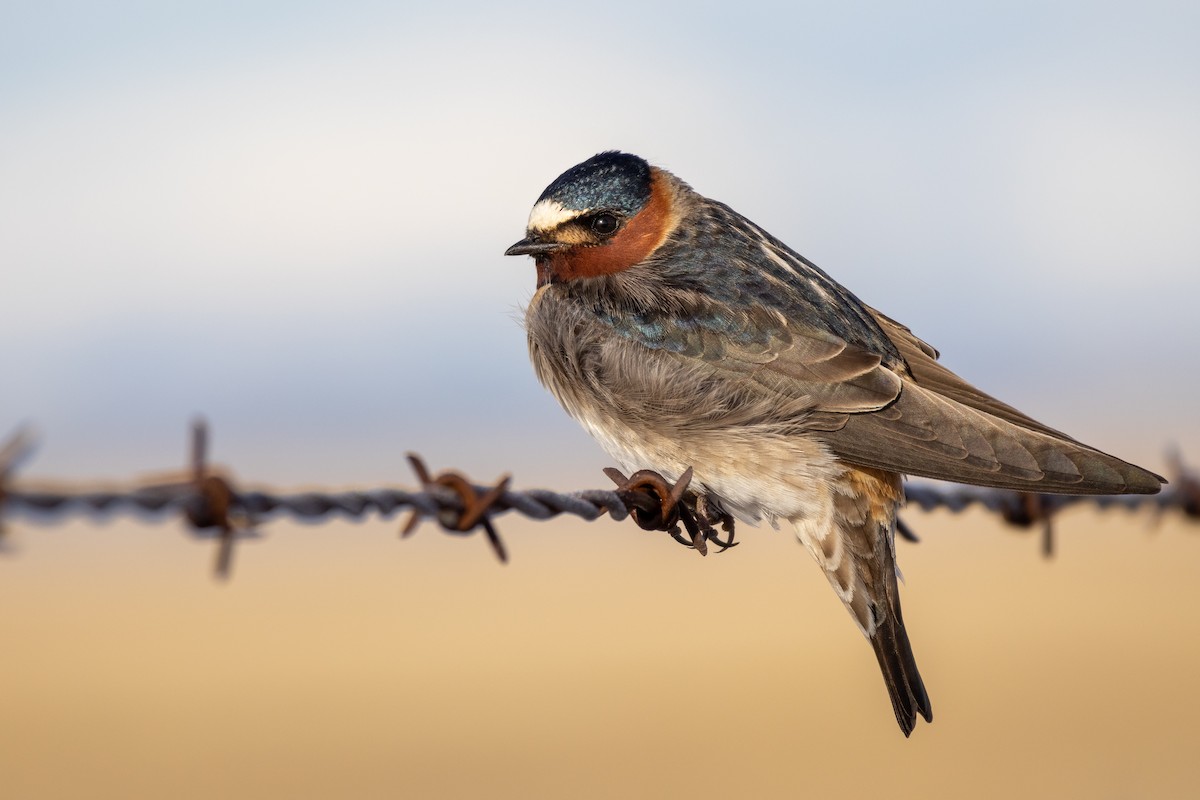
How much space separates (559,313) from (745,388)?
716 mm

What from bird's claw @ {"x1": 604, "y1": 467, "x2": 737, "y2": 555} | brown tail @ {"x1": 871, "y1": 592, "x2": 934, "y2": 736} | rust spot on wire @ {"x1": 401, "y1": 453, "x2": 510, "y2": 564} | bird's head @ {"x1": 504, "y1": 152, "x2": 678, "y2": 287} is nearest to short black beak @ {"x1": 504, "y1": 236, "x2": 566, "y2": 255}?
bird's head @ {"x1": 504, "y1": 152, "x2": 678, "y2": 287}

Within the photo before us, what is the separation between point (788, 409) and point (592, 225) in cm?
113

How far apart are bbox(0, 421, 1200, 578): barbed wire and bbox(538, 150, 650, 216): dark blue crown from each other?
1.12m

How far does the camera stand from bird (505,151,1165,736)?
13.6 ft

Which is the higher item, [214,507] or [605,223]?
[605,223]

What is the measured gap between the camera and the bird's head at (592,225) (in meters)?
4.90

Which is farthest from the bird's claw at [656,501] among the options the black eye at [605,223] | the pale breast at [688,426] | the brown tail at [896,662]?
the black eye at [605,223]

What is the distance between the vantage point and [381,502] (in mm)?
2684

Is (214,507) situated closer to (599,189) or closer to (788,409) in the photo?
(788,409)

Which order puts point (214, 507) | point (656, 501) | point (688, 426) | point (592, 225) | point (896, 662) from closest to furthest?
point (214, 507)
point (656, 501)
point (896, 662)
point (688, 426)
point (592, 225)

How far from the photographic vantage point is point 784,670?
526 inches

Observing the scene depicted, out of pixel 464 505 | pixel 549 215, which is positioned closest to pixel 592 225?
pixel 549 215

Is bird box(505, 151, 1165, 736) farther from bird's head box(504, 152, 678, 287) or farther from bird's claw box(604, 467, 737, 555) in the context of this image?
bird's claw box(604, 467, 737, 555)

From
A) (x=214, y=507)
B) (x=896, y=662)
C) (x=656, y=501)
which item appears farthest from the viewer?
(x=896, y=662)
